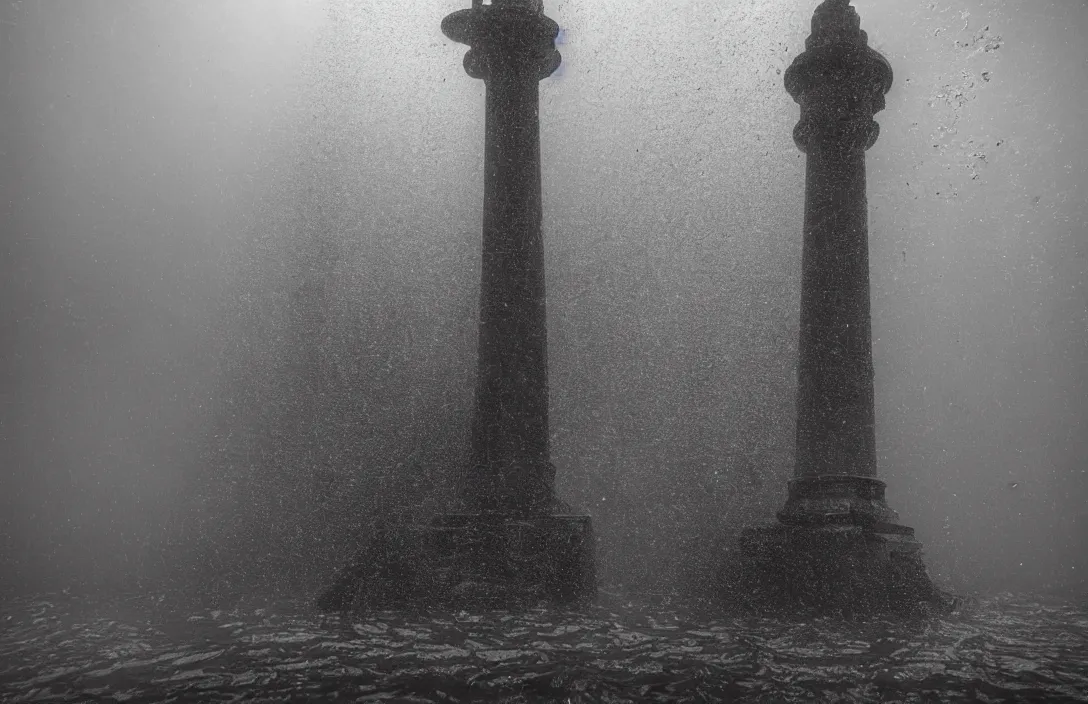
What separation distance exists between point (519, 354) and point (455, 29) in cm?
417

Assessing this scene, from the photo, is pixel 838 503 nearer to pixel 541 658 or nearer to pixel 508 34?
pixel 541 658

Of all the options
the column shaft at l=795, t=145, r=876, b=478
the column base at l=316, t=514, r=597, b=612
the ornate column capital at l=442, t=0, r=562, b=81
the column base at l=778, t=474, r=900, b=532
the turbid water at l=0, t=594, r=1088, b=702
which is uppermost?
the ornate column capital at l=442, t=0, r=562, b=81

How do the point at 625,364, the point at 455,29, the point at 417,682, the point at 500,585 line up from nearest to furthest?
1. the point at 417,682
2. the point at 500,585
3. the point at 455,29
4. the point at 625,364

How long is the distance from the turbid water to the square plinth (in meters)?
0.35

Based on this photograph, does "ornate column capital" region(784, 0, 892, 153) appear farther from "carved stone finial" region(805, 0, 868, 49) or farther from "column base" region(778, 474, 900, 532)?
"column base" region(778, 474, 900, 532)

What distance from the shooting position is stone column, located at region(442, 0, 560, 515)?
27.7 feet

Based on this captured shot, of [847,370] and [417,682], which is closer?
[417,682]

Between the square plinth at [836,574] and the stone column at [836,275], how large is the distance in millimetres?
268

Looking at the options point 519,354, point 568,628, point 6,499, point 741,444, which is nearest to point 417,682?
point 568,628

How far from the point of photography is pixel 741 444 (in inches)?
593

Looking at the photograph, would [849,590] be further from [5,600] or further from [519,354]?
[5,600]

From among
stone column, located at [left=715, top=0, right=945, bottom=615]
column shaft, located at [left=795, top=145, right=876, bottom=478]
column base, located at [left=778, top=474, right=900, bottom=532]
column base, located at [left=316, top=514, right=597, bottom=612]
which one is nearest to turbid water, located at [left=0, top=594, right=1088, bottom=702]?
column base, located at [left=316, top=514, right=597, bottom=612]

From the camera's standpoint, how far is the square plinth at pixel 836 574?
780 centimetres

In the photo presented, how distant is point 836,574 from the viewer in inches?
309
